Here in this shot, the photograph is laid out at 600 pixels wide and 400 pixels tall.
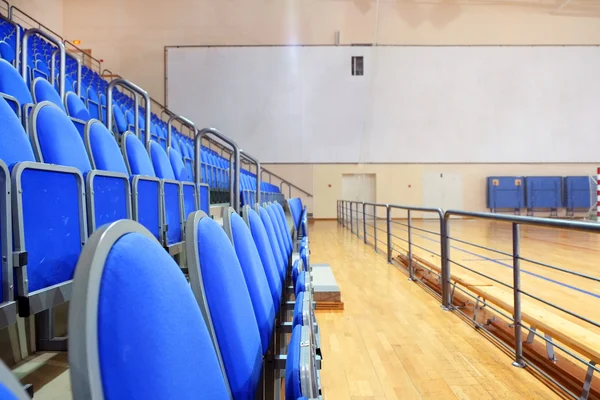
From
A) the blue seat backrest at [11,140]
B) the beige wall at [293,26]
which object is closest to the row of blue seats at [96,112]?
the blue seat backrest at [11,140]

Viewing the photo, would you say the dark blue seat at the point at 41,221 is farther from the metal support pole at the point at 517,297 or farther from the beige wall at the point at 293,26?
the beige wall at the point at 293,26

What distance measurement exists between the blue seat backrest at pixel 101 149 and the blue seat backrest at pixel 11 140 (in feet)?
0.72

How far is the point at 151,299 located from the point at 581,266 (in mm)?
2023

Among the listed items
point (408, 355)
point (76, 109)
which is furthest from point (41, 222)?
point (76, 109)

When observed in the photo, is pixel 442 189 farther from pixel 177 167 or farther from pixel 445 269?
pixel 177 167

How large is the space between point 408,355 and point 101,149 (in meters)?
0.71

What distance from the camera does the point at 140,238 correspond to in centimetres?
17

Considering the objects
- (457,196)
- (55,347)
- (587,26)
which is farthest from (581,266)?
(587,26)

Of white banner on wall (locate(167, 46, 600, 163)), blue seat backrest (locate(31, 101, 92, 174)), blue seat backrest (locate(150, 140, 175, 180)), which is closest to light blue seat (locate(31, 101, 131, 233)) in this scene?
blue seat backrest (locate(31, 101, 92, 174))

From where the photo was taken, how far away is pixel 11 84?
2.58 ft

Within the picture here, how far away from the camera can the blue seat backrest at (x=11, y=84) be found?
767 mm

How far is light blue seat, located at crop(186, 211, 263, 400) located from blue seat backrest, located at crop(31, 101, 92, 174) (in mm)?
401

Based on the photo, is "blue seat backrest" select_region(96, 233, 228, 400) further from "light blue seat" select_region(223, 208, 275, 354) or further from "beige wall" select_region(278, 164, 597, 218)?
"beige wall" select_region(278, 164, 597, 218)

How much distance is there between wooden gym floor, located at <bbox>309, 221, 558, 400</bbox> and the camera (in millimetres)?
644
